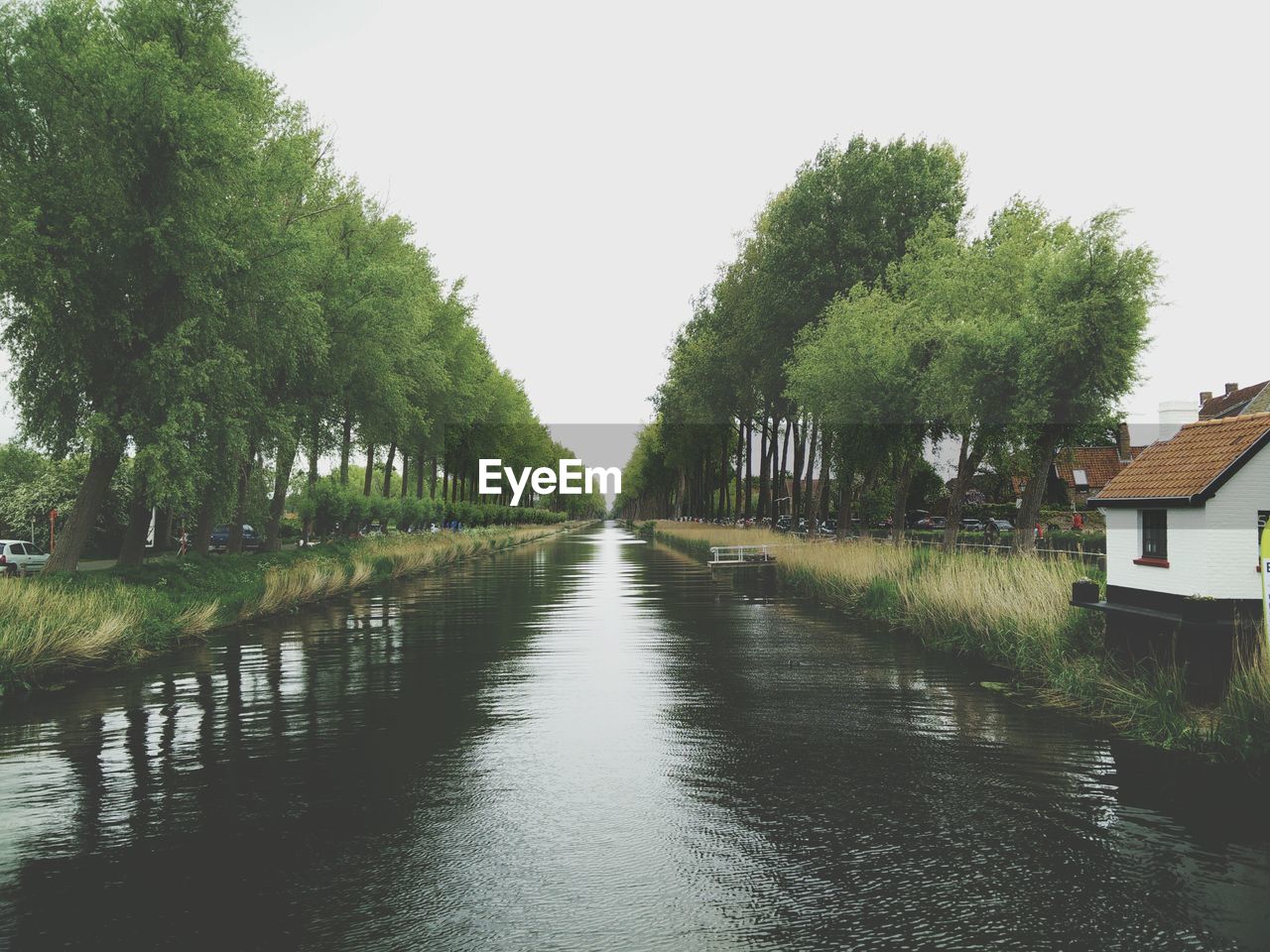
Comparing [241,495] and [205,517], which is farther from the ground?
[241,495]

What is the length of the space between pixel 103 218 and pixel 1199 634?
20755mm

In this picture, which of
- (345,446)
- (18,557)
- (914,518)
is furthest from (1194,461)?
(914,518)

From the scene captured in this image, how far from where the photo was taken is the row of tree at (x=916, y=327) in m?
22.9

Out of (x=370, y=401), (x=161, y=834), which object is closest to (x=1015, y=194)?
(x=370, y=401)

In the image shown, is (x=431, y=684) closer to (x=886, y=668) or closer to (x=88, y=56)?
(x=886, y=668)

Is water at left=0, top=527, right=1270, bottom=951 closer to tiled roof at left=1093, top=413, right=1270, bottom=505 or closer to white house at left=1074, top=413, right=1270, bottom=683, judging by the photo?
white house at left=1074, top=413, right=1270, bottom=683

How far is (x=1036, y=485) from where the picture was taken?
25828mm

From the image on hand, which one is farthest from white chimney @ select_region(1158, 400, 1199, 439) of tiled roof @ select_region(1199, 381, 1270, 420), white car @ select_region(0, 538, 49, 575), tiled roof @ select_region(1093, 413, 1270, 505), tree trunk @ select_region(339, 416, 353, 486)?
tiled roof @ select_region(1199, 381, 1270, 420)

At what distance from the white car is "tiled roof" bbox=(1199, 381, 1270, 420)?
71747 mm

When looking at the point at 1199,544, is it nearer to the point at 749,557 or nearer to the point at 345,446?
the point at 749,557

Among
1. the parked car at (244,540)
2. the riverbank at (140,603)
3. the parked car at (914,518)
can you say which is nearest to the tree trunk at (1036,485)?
the riverbank at (140,603)

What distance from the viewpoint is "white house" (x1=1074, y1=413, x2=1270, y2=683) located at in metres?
9.80

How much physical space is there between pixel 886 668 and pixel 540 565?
1274 inches

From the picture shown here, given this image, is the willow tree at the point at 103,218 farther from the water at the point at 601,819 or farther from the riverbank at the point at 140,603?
the water at the point at 601,819
